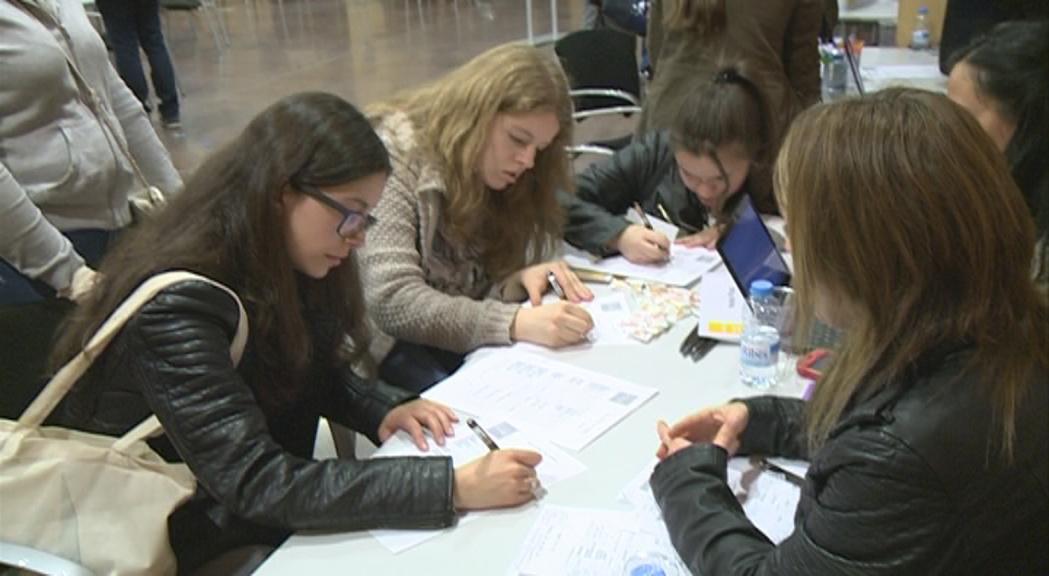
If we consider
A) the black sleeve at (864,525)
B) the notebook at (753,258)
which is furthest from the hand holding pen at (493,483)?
the notebook at (753,258)

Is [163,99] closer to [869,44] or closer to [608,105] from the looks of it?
[608,105]

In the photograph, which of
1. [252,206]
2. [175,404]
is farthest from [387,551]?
[252,206]

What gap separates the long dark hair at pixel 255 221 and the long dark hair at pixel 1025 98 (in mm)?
1404

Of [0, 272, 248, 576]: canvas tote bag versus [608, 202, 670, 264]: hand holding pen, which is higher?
[0, 272, 248, 576]: canvas tote bag

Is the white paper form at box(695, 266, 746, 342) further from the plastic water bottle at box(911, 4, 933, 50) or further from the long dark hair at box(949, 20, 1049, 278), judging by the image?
the plastic water bottle at box(911, 4, 933, 50)

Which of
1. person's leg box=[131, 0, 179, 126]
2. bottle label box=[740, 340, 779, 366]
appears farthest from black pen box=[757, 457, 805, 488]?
person's leg box=[131, 0, 179, 126]

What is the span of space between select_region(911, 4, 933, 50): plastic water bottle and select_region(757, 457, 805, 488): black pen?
3150mm

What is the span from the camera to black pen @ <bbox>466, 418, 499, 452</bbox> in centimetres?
134

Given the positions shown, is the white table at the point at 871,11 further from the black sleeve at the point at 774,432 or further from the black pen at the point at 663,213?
the black sleeve at the point at 774,432

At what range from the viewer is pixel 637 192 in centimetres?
253

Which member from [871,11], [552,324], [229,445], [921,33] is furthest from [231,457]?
[871,11]

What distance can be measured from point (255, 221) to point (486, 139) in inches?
28.8

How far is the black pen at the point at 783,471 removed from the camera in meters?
1.25

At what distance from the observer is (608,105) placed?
4.08m
